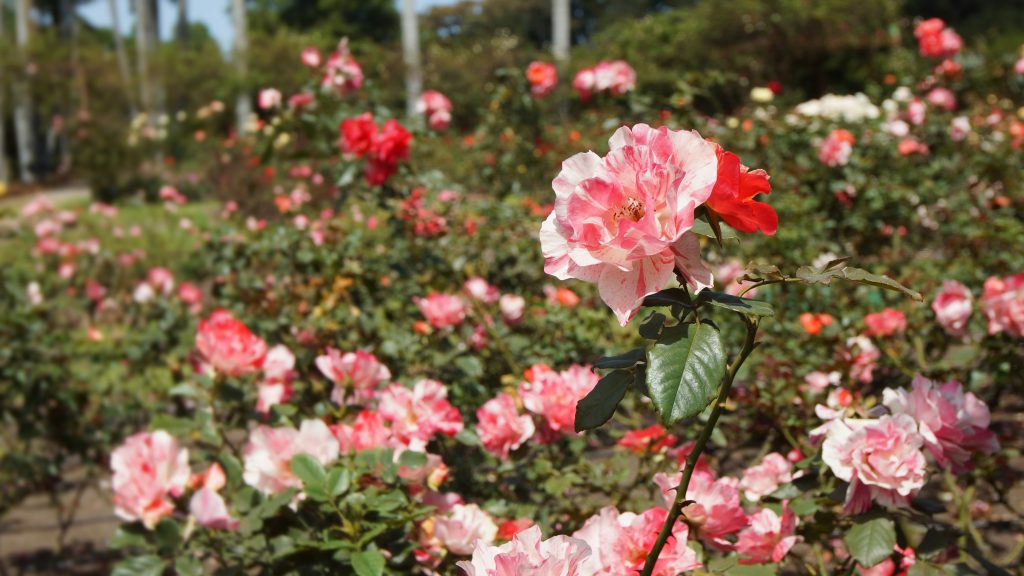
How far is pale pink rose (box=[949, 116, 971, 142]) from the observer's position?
312 cm

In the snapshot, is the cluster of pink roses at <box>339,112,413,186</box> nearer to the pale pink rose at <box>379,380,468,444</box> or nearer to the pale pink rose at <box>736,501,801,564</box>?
the pale pink rose at <box>379,380,468,444</box>

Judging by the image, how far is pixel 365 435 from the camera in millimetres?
1104

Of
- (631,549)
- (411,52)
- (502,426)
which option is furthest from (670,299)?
(411,52)

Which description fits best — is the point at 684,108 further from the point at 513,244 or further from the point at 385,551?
the point at 385,551

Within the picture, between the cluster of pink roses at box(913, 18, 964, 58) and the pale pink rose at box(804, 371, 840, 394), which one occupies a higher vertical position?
the cluster of pink roses at box(913, 18, 964, 58)

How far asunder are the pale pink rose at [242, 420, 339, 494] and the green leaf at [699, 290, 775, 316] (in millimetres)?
567

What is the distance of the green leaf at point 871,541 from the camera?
2.84 ft

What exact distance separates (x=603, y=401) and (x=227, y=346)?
2.62 ft

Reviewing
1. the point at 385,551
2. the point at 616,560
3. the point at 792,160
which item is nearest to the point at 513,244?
the point at 792,160

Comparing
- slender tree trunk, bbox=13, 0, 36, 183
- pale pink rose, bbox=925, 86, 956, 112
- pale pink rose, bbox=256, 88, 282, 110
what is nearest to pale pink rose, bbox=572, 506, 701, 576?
pale pink rose, bbox=256, 88, 282, 110

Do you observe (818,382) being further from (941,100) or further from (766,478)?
(941,100)

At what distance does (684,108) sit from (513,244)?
0.57 meters

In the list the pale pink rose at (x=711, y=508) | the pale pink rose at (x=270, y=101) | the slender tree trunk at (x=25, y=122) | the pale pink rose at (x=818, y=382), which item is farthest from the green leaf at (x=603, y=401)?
the slender tree trunk at (x=25, y=122)

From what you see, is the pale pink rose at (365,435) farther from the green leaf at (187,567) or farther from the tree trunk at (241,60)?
the tree trunk at (241,60)
